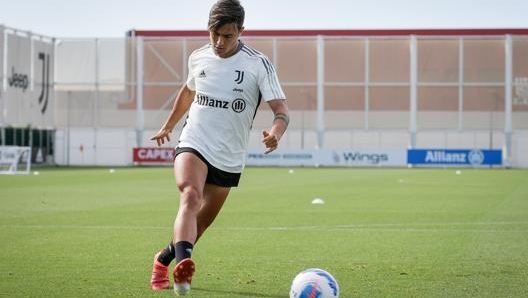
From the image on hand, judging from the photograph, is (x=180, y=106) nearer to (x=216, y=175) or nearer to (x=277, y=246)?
(x=216, y=175)

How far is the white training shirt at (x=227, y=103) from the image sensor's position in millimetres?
6949

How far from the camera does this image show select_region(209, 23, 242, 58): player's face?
679 centimetres

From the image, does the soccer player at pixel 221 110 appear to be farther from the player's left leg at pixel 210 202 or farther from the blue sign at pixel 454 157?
the blue sign at pixel 454 157

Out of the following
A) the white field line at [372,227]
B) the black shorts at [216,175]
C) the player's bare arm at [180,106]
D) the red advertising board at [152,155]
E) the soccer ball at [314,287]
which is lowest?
the red advertising board at [152,155]

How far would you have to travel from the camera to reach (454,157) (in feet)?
168

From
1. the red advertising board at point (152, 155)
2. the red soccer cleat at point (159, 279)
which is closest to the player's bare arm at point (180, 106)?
the red soccer cleat at point (159, 279)

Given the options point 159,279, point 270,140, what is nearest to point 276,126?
point 270,140

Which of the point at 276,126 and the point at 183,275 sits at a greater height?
the point at 276,126

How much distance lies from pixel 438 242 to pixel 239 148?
4729mm

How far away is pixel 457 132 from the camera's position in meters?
55.7

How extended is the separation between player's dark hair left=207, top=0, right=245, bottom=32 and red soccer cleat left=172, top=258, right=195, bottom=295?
179cm

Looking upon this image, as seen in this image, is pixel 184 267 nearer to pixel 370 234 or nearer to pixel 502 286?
pixel 502 286

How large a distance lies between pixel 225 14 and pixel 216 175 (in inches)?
47.3

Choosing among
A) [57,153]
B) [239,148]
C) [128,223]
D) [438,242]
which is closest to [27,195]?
[128,223]
